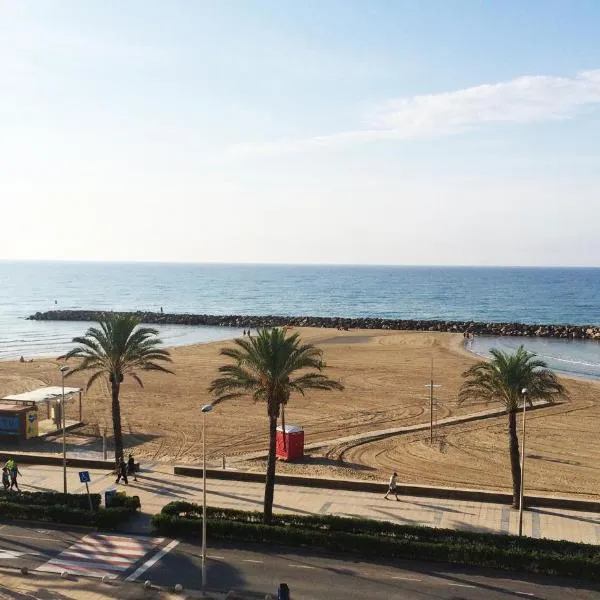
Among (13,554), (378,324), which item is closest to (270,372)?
(13,554)

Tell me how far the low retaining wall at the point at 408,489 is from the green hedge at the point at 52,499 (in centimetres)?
573

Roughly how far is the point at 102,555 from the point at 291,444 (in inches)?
532

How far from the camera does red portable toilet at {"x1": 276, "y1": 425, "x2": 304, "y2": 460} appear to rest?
34.7 metres

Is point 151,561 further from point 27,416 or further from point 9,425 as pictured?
point 9,425

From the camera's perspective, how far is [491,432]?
133ft

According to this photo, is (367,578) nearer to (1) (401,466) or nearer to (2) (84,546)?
(2) (84,546)

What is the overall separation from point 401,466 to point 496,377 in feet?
28.3

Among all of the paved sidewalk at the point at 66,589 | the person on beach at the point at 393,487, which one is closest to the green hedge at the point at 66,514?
the paved sidewalk at the point at 66,589

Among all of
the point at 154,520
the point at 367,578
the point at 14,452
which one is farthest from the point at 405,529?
the point at 14,452

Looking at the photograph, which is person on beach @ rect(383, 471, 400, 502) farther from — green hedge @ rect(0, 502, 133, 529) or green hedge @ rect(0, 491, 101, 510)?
green hedge @ rect(0, 491, 101, 510)

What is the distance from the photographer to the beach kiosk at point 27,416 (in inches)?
1481

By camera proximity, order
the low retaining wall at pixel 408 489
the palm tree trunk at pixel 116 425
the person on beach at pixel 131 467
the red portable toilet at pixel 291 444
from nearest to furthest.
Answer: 1. the low retaining wall at pixel 408 489
2. the person on beach at pixel 131 467
3. the palm tree trunk at pixel 116 425
4. the red portable toilet at pixel 291 444

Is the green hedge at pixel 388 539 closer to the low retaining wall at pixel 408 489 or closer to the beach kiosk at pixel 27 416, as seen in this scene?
the low retaining wall at pixel 408 489

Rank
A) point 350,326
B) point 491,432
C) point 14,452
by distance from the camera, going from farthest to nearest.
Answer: point 350,326
point 491,432
point 14,452
